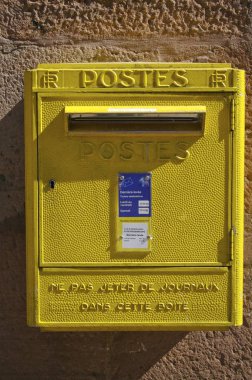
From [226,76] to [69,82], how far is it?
634 millimetres

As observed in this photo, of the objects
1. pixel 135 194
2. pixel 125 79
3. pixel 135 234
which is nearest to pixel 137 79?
pixel 125 79

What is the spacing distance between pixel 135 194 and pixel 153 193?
0.07 meters

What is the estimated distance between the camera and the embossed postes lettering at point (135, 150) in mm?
2236

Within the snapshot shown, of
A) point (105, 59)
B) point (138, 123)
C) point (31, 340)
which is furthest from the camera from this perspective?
point (31, 340)

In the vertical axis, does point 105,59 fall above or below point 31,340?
above

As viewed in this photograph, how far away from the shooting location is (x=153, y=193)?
7.42ft

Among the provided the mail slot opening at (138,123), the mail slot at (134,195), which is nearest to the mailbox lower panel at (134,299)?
the mail slot at (134,195)

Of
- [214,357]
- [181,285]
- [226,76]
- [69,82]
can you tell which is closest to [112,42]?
[69,82]

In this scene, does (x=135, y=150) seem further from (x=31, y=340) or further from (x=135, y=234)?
(x=31, y=340)

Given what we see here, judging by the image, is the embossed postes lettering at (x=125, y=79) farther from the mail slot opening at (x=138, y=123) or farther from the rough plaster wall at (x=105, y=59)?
the rough plaster wall at (x=105, y=59)

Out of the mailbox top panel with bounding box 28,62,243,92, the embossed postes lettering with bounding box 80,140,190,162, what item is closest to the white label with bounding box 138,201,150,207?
the embossed postes lettering with bounding box 80,140,190,162

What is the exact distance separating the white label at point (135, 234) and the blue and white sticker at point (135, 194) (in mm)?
45

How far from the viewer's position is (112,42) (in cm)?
267

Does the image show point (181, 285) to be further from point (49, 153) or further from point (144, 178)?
point (49, 153)
